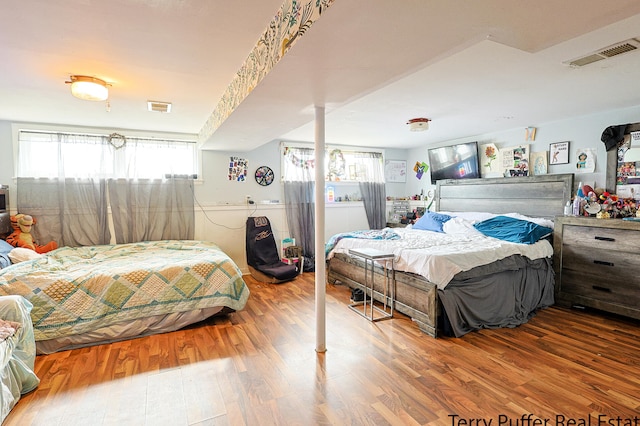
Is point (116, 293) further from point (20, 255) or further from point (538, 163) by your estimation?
point (538, 163)

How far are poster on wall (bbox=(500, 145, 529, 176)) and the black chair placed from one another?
11.0 ft

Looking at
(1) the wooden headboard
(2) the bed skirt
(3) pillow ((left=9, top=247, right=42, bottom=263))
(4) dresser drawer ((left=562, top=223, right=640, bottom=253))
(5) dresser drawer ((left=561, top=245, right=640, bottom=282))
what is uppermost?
(1) the wooden headboard

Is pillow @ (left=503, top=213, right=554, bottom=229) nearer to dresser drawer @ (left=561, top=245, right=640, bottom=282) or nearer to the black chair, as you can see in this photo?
dresser drawer @ (left=561, top=245, right=640, bottom=282)

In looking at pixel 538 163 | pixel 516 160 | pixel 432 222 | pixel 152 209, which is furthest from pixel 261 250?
pixel 538 163

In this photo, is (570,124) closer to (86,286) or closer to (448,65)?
(448,65)

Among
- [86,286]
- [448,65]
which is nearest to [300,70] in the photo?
[448,65]

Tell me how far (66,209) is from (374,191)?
15.4 ft

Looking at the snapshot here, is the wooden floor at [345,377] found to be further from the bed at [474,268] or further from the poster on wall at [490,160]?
the poster on wall at [490,160]

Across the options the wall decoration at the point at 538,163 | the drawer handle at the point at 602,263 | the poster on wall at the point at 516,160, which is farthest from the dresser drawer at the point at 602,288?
the poster on wall at the point at 516,160

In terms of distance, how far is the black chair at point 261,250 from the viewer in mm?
4766

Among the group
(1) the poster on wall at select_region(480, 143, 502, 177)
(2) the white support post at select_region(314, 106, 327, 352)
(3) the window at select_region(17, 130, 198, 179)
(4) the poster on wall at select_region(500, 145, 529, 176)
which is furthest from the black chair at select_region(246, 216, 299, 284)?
(4) the poster on wall at select_region(500, 145, 529, 176)

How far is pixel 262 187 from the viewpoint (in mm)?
5215

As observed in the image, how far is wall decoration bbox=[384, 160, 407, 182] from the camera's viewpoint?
246 inches

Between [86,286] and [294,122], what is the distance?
231 cm
